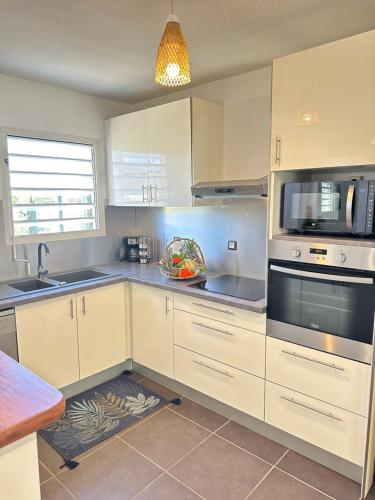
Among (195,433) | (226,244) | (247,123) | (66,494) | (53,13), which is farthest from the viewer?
(226,244)

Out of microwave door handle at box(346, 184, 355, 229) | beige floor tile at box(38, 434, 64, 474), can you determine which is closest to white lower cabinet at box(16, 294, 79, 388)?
beige floor tile at box(38, 434, 64, 474)

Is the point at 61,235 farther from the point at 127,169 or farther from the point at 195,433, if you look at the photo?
the point at 195,433

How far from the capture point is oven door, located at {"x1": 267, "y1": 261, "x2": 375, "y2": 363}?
177 centimetres

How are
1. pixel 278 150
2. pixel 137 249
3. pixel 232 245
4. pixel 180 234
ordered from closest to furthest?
pixel 278 150, pixel 232 245, pixel 180 234, pixel 137 249

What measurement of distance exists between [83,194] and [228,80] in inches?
62.5

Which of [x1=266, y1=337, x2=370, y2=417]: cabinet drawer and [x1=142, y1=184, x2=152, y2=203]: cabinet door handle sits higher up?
[x1=142, y1=184, x2=152, y2=203]: cabinet door handle

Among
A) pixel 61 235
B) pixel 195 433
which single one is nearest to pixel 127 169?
pixel 61 235

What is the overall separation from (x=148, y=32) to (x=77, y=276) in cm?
203

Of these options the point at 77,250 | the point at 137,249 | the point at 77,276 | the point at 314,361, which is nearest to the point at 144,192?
the point at 137,249

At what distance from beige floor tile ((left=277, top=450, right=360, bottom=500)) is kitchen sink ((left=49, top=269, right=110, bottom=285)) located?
186 cm

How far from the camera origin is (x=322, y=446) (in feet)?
6.50

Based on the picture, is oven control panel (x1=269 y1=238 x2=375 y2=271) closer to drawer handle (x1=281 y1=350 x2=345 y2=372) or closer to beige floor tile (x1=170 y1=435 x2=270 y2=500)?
drawer handle (x1=281 y1=350 x2=345 y2=372)

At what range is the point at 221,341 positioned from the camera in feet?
7.81

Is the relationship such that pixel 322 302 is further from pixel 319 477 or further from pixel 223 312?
pixel 319 477
